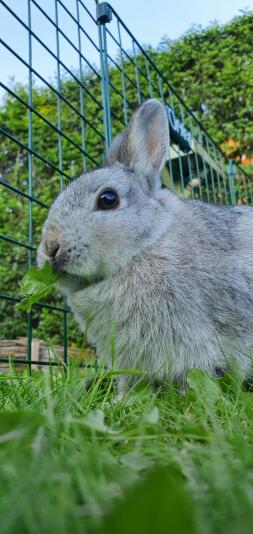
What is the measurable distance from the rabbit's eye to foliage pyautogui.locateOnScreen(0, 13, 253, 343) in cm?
354

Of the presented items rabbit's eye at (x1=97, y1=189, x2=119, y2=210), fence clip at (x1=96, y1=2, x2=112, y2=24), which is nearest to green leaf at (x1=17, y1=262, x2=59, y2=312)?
rabbit's eye at (x1=97, y1=189, x2=119, y2=210)

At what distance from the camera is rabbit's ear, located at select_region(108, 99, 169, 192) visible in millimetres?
2184

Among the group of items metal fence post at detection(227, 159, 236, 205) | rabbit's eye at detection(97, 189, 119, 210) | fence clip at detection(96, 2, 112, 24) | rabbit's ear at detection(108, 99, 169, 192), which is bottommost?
rabbit's eye at detection(97, 189, 119, 210)

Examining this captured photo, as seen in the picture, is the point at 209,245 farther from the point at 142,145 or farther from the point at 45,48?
the point at 45,48

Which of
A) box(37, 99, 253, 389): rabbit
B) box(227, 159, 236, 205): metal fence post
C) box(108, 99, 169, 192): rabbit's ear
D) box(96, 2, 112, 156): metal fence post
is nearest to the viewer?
box(37, 99, 253, 389): rabbit

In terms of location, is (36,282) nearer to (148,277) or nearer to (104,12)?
(148,277)

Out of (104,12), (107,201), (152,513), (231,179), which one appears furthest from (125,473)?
(231,179)

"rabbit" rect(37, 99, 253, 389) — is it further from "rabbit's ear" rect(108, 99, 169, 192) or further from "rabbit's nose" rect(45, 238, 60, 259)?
"rabbit's ear" rect(108, 99, 169, 192)

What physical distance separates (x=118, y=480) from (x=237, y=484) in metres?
0.14

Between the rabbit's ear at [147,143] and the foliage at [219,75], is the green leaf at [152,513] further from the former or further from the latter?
the foliage at [219,75]

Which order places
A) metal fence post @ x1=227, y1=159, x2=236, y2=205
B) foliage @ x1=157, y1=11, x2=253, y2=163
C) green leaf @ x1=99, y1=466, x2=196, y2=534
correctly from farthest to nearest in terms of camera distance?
1. foliage @ x1=157, y1=11, x2=253, y2=163
2. metal fence post @ x1=227, y1=159, x2=236, y2=205
3. green leaf @ x1=99, y1=466, x2=196, y2=534

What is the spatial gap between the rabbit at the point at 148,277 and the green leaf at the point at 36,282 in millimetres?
38

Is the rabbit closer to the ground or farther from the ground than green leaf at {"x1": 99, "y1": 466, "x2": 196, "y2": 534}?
farther from the ground

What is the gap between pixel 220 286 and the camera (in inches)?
72.4
